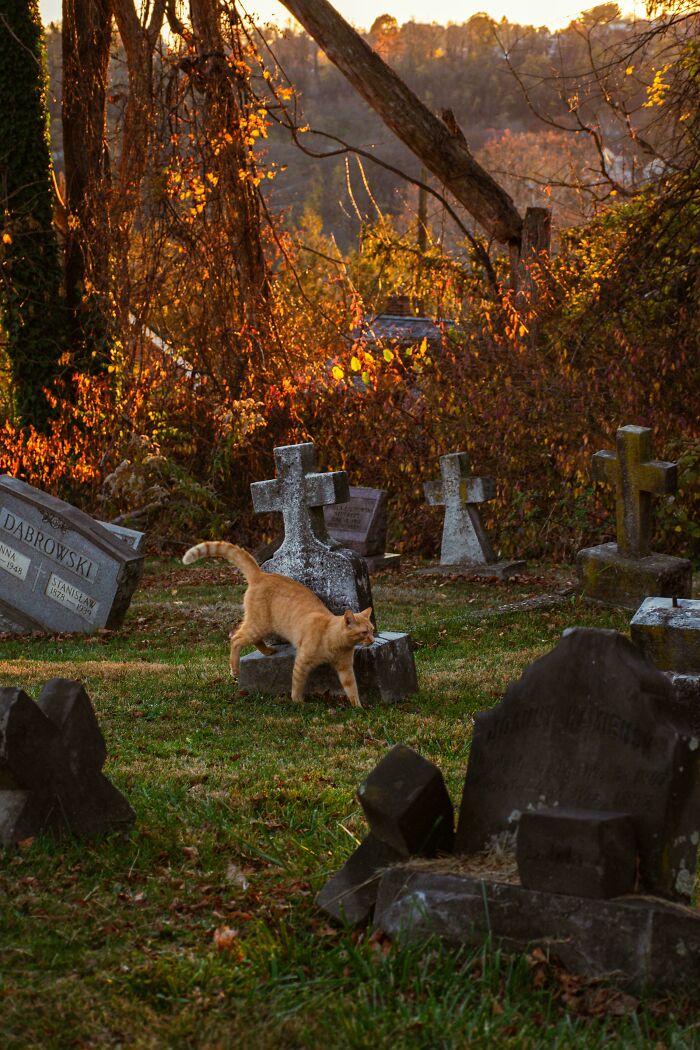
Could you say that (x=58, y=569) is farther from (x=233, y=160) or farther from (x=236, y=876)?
(x=233, y=160)

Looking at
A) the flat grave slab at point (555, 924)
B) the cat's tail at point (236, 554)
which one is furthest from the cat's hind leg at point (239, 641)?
the flat grave slab at point (555, 924)

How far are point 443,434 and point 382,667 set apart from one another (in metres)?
9.81

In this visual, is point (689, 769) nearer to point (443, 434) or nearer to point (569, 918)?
point (569, 918)

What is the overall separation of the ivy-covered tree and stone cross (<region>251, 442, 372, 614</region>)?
10562 millimetres

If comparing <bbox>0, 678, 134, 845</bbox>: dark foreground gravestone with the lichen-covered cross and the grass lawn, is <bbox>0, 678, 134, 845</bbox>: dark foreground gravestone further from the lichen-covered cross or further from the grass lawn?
the lichen-covered cross

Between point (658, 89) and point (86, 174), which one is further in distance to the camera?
point (86, 174)

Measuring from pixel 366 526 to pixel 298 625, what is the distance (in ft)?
24.5

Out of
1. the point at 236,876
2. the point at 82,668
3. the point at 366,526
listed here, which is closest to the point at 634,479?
the point at 82,668

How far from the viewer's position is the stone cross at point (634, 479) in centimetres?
1025

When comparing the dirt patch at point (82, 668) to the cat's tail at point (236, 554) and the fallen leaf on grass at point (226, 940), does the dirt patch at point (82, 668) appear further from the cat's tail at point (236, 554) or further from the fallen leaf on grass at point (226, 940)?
the fallen leaf on grass at point (226, 940)

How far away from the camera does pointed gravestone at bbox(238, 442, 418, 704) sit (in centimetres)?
786

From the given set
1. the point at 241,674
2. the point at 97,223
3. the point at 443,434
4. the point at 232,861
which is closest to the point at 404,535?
the point at 443,434

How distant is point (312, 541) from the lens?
27.6ft

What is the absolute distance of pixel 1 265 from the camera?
58.9ft
